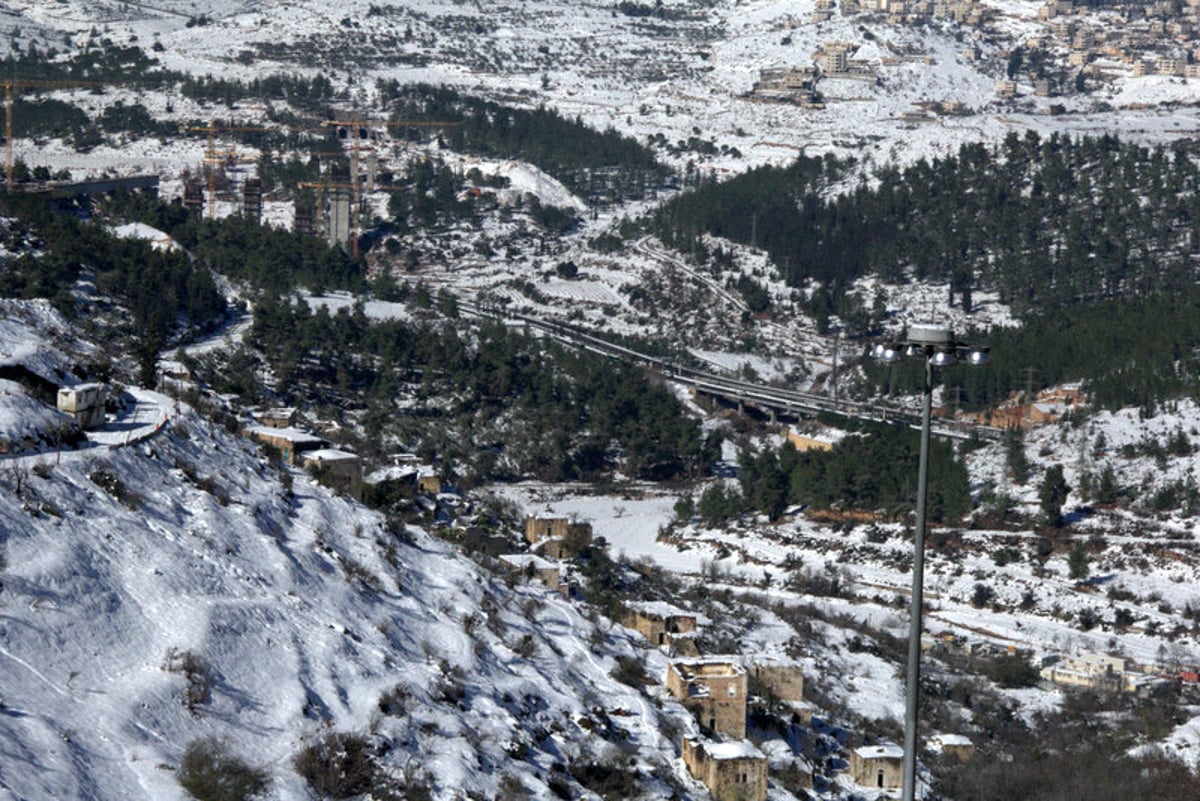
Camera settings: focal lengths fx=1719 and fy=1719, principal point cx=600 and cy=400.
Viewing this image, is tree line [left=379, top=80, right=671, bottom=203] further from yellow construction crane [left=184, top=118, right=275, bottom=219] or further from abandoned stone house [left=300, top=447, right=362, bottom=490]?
abandoned stone house [left=300, top=447, right=362, bottom=490]

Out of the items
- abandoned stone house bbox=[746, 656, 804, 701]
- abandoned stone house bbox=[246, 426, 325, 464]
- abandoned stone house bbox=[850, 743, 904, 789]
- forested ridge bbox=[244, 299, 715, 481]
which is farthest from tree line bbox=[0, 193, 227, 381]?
abandoned stone house bbox=[850, 743, 904, 789]

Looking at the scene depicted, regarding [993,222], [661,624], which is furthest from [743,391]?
[661,624]

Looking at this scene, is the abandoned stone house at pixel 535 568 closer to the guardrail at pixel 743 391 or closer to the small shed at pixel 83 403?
the small shed at pixel 83 403

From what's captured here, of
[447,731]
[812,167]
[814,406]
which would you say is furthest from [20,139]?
[447,731]

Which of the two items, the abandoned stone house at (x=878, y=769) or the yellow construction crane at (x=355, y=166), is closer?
the abandoned stone house at (x=878, y=769)

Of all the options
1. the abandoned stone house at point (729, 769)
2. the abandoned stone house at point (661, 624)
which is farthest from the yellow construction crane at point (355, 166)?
the abandoned stone house at point (729, 769)

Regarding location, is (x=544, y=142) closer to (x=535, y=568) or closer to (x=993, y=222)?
(x=993, y=222)

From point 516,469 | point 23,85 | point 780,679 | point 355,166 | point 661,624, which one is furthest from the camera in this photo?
point 23,85
